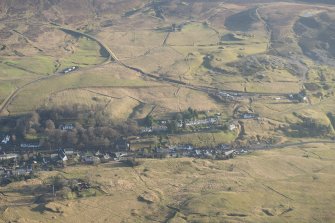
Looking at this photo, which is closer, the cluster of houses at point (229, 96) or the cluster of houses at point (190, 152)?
the cluster of houses at point (190, 152)

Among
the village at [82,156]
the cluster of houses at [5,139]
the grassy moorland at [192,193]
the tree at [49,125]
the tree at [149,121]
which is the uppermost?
the tree at [49,125]

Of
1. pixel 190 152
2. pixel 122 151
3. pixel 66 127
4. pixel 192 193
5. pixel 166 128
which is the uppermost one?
pixel 66 127

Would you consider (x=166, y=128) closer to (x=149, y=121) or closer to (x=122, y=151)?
(x=149, y=121)

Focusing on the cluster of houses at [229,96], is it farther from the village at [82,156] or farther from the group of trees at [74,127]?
the group of trees at [74,127]

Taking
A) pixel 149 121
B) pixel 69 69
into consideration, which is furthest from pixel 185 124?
pixel 69 69

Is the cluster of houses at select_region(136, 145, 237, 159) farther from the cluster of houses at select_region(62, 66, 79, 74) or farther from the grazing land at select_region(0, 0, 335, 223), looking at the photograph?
the cluster of houses at select_region(62, 66, 79, 74)

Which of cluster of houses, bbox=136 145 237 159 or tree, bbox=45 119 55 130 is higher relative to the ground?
tree, bbox=45 119 55 130

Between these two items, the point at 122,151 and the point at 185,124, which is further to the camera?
the point at 185,124

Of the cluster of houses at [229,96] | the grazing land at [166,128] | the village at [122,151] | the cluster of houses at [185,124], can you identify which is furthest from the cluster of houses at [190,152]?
the cluster of houses at [229,96]

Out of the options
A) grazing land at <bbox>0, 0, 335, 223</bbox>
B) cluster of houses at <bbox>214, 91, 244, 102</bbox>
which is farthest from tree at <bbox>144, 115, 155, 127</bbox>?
cluster of houses at <bbox>214, 91, 244, 102</bbox>

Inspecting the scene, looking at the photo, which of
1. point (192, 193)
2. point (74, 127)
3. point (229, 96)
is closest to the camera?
point (192, 193)

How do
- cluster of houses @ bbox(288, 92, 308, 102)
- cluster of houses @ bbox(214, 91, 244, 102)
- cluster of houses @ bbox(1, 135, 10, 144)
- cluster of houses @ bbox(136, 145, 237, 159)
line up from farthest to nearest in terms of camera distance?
1. cluster of houses @ bbox(288, 92, 308, 102)
2. cluster of houses @ bbox(214, 91, 244, 102)
3. cluster of houses @ bbox(1, 135, 10, 144)
4. cluster of houses @ bbox(136, 145, 237, 159)
